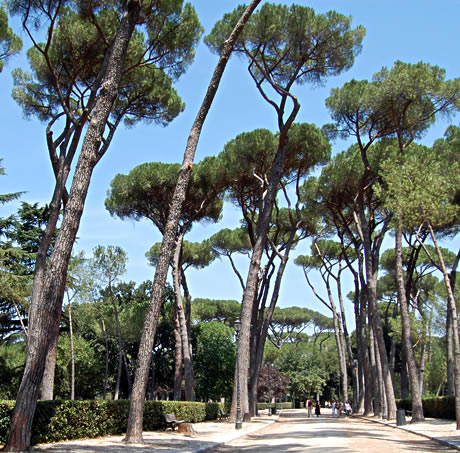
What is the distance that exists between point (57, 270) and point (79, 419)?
4.44m

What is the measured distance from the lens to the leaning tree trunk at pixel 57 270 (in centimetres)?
706

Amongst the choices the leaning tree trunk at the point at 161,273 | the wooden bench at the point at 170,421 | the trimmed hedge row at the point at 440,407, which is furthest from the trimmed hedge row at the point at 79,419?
the trimmed hedge row at the point at 440,407

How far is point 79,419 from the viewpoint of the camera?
34.7ft

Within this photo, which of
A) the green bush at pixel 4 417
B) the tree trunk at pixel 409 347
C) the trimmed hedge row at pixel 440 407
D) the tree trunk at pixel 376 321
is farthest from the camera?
the tree trunk at pixel 376 321

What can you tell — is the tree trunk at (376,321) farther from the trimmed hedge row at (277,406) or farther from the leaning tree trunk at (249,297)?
the trimmed hedge row at (277,406)

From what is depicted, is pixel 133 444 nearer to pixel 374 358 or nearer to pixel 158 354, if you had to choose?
pixel 374 358

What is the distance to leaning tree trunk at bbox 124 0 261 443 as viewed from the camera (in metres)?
10.0

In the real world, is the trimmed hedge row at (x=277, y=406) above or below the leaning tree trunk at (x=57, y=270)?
below

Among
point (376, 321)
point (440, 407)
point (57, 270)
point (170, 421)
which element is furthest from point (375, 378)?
point (57, 270)

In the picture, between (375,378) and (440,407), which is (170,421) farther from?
(375,378)

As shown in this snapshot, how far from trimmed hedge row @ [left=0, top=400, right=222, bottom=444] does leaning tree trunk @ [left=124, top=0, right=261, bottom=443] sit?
130cm

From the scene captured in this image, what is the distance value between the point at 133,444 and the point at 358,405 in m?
26.2

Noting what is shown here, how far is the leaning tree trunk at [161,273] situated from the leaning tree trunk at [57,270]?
2552 millimetres

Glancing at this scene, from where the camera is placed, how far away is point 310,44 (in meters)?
17.9
